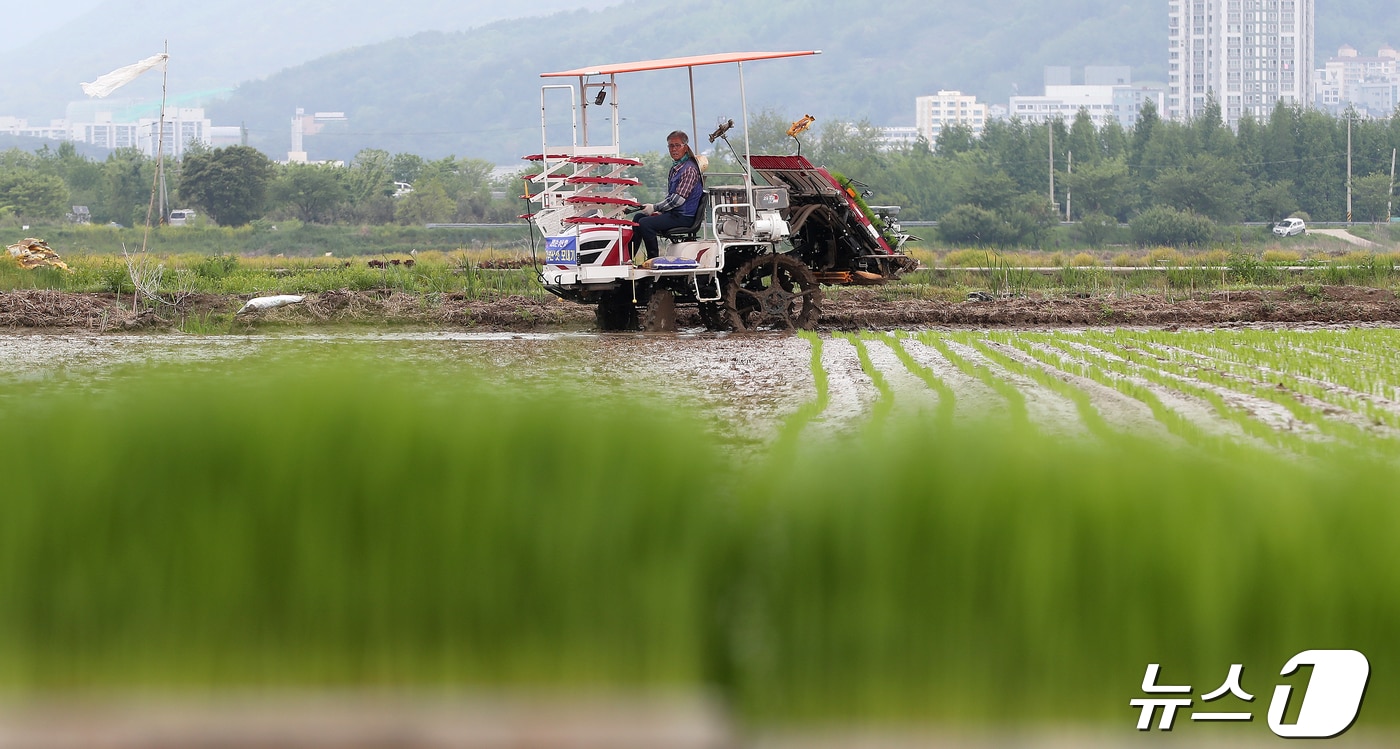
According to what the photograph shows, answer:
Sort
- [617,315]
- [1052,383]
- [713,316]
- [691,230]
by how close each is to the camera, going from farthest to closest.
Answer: [617,315] < [713,316] < [691,230] < [1052,383]

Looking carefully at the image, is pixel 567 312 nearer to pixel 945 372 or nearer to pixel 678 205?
pixel 678 205

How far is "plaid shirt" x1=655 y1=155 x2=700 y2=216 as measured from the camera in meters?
14.3

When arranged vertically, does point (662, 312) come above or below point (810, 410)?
above

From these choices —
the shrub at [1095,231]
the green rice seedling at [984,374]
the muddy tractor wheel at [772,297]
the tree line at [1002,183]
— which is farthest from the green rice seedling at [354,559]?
the shrub at [1095,231]

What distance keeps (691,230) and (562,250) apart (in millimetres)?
1368

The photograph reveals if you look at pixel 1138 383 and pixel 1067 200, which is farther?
pixel 1067 200

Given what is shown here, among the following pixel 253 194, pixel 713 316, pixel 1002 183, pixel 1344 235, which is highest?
pixel 253 194

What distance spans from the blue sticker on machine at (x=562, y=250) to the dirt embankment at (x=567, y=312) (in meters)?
2.08

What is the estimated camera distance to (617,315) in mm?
15477

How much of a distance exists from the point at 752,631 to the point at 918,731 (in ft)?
1.80

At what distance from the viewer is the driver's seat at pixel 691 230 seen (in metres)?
14.4

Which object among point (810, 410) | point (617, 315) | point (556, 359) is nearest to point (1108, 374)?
point (810, 410)

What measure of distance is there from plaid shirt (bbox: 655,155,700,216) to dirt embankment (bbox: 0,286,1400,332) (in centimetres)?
210

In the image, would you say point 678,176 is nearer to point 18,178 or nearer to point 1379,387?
point 1379,387
